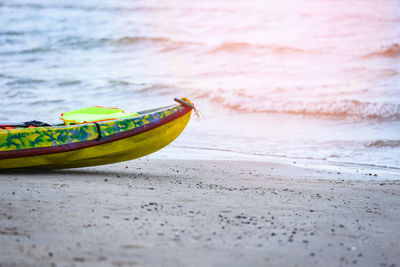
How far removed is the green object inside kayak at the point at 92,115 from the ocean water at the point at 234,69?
2.20 metres

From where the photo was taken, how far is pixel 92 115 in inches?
254

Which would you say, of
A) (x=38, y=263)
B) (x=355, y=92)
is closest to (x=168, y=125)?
(x=38, y=263)

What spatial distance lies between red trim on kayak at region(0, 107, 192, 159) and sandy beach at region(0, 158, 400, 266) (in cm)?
23

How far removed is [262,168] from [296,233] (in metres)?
3.42

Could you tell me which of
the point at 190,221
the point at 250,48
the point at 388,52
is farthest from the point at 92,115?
the point at 250,48

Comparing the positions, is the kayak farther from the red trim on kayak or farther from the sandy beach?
the sandy beach

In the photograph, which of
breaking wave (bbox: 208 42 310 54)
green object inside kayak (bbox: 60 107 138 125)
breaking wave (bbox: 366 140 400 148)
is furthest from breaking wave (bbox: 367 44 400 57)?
green object inside kayak (bbox: 60 107 138 125)

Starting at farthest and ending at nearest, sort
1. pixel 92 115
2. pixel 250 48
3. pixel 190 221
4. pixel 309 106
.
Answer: pixel 250 48, pixel 309 106, pixel 92 115, pixel 190 221

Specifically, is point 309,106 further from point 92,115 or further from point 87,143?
point 87,143

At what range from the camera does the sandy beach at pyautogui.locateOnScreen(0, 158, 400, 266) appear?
3.28 m

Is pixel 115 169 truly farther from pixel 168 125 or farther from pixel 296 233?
pixel 296 233

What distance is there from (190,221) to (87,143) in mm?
2299

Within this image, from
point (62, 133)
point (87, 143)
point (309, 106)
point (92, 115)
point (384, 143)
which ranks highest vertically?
point (92, 115)

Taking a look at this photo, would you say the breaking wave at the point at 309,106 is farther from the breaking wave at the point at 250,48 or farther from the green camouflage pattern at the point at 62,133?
the green camouflage pattern at the point at 62,133
